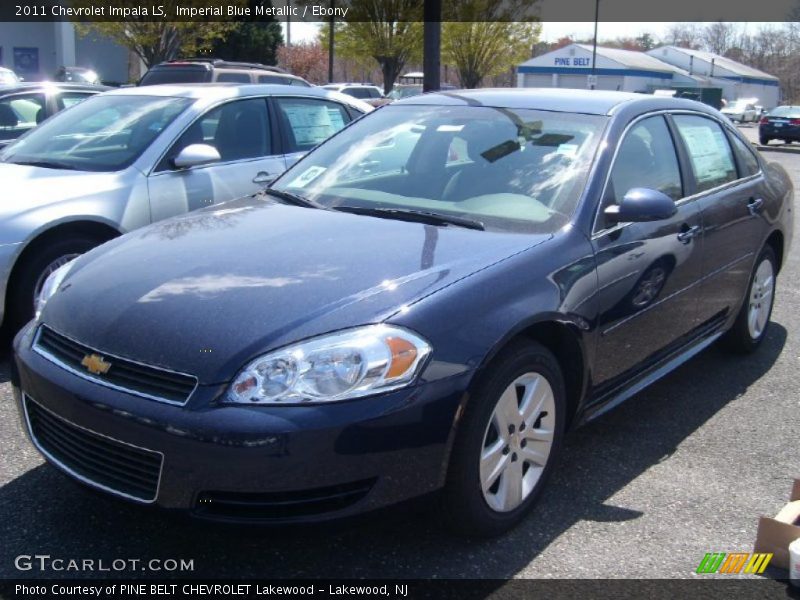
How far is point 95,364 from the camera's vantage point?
9.07 ft

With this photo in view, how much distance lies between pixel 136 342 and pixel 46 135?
3.73 meters

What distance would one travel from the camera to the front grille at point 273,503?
257cm

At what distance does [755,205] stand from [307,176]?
253 centimetres

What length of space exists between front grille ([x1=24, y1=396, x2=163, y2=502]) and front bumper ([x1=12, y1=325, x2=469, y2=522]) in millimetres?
18

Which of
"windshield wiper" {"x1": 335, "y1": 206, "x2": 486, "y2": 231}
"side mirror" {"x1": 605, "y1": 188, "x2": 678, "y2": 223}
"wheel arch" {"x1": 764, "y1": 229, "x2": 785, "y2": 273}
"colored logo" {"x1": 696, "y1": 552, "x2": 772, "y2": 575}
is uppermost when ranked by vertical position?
"side mirror" {"x1": 605, "y1": 188, "x2": 678, "y2": 223}

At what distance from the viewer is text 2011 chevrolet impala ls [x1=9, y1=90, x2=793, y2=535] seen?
2.58 meters

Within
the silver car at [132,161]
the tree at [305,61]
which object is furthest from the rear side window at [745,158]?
the tree at [305,61]

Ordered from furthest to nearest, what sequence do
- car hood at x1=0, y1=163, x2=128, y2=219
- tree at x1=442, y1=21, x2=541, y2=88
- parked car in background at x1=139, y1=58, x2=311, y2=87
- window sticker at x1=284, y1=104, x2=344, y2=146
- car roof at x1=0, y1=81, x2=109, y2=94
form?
1. tree at x1=442, y1=21, x2=541, y2=88
2. parked car in background at x1=139, y1=58, x2=311, y2=87
3. car roof at x1=0, y1=81, x2=109, y2=94
4. window sticker at x1=284, y1=104, x2=344, y2=146
5. car hood at x1=0, y1=163, x2=128, y2=219

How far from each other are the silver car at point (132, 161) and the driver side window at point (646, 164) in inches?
74.4

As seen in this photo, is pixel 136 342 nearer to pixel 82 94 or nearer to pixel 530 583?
pixel 530 583

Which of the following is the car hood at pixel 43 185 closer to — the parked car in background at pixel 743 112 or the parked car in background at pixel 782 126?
the parked car in background at pixel 782 126

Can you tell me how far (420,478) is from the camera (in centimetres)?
268

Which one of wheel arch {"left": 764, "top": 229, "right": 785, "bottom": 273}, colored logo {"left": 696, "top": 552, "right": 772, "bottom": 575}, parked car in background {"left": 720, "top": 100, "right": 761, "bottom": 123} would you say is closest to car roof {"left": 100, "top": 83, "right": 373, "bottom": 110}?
wheel arch {"left": 764, "top": 229, "right": 785, "bottom": 273}

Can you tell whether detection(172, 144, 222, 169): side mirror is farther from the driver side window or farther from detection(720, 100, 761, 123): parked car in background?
detection(720, 100, 761, 123): parked car in background
